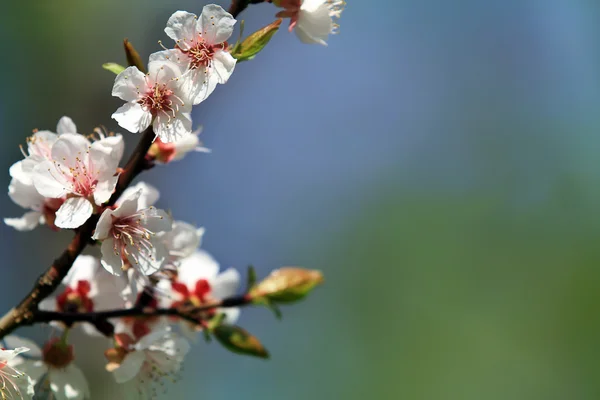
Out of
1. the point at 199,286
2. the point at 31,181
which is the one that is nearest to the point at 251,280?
the point at 199,286

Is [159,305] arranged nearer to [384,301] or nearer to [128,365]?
[128,365]

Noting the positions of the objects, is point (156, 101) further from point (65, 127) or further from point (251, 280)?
point (251, 280)

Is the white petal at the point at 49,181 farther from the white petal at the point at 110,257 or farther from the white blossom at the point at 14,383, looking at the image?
the white blossom at the point at 14,383

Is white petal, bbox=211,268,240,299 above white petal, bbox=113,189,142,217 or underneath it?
underneath

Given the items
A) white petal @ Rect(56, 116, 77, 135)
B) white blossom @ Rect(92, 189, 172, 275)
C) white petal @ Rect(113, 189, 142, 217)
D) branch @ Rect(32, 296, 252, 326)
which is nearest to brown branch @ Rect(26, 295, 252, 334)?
branch @ Rect(32, 296, 252, 326)

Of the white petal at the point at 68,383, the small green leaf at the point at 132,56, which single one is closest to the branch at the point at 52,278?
the small green leaf at the point at 132,56

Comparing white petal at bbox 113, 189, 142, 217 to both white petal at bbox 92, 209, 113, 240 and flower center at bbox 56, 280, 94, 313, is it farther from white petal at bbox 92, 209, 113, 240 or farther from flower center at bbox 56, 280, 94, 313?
flower center at bbox 56, 280, 94, 313

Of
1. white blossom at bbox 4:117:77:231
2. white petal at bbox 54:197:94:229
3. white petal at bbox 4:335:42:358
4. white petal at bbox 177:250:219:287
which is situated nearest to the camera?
white petal at bbox 54:197:94:229
